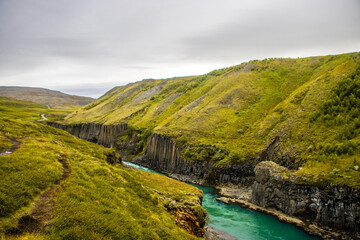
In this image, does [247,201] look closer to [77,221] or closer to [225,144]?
[225,144]

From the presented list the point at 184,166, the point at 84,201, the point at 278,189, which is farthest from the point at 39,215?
the point at 184,166

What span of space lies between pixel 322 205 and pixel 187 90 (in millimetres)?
88708

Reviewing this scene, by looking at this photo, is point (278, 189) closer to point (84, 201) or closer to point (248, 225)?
point (248, 225)

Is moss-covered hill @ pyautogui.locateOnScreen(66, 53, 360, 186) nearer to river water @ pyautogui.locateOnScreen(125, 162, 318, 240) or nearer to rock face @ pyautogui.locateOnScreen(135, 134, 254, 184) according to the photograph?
rock face @ pyautogui.locateOnScreen(135, 134, 254, 184)

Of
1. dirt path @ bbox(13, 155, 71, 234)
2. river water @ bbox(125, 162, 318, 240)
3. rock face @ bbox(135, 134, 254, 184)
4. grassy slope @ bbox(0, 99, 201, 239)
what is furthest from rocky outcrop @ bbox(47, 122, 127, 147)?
dirt path @ bbox(13, 155, 71, 234)

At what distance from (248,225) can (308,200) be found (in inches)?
448

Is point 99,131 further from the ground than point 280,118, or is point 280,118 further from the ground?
point 280,118

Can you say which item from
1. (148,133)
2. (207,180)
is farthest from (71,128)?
(207,180)

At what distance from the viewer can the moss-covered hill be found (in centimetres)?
3872

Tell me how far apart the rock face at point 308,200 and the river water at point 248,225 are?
337cm

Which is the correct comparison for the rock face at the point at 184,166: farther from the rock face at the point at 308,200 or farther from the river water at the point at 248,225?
the river water at the point at 248,225

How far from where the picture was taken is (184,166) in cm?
6062

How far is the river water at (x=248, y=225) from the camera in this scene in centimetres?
3070

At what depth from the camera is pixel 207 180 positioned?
178ft
